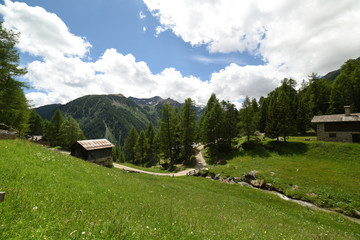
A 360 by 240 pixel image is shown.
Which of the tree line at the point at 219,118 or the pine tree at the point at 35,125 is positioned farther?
the pine tree at the point at 35,125

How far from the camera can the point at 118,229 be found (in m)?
4.32

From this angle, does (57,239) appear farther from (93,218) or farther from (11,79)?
(11,79)

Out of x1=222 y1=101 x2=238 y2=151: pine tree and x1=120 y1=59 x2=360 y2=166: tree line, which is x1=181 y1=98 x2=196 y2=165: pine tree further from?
x1=222 y1=101 x2=238 y2=151: pine tree

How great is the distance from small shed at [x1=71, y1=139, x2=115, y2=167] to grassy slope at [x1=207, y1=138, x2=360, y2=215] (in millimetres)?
28117

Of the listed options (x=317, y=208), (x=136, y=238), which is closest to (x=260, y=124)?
(x=317, y=208)

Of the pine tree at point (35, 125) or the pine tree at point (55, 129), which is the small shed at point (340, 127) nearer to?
the pine tree at point (55, 129)

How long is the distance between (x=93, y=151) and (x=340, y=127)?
61128mm

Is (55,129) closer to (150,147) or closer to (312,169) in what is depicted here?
(150,147)

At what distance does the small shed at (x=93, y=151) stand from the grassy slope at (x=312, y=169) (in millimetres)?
28117

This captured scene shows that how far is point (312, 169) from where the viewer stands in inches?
1009

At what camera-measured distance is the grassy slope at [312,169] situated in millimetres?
17984

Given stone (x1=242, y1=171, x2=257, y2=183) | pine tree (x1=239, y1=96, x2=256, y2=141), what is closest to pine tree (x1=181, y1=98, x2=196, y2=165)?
pine tree (x1=239, y1=96, x2=256, y2=141)

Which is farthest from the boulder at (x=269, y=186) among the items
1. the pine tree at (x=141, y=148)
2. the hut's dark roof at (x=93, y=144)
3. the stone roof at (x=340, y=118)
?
the pine tree at (x=141, y=148)

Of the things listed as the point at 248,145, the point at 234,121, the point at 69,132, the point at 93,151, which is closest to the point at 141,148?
the point at 69,132
